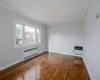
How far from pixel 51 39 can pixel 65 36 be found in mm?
1291

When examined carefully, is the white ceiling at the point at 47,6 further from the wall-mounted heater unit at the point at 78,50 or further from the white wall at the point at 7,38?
the wall-mounted heater unit at the point at 78,50

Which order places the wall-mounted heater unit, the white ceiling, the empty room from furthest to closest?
the wall-mounted heater unit
the white ceiling
the empty room

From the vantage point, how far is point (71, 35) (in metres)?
4.62

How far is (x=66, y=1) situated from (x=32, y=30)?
9.57 feet

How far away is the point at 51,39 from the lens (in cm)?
561

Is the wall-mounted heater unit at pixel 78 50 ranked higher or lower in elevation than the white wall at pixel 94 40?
lower

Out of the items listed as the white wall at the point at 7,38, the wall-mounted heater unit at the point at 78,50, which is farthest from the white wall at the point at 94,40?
the white wall at the point at 7,38

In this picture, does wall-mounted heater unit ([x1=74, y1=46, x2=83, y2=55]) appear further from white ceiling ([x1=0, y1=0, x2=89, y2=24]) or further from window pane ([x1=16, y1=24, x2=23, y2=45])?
A: window pane ([x1=16, y1=24, x2=23, y2=45])

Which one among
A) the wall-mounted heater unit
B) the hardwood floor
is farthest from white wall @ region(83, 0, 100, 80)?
the wall-mounted heater unit

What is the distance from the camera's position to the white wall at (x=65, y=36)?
441 centimetres

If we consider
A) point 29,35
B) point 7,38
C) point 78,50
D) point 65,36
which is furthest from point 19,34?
point 78,50

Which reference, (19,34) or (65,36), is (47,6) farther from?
(65,36)

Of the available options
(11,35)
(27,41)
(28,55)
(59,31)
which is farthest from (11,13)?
(59,31)

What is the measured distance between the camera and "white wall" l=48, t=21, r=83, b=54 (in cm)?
441
